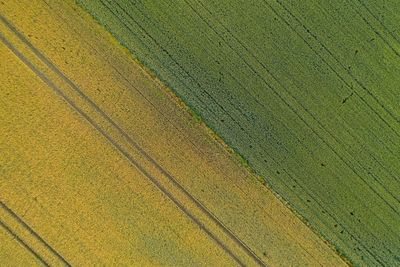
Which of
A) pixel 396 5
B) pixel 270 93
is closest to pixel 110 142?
→ pixel 270 93

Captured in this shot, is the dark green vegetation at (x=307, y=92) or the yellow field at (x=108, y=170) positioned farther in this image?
the dark green vegetation at (x=307, y=92)

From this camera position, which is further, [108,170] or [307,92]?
[307,92]

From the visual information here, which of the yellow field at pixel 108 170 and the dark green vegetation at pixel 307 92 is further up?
the dark green vegetation at pixel 307 92

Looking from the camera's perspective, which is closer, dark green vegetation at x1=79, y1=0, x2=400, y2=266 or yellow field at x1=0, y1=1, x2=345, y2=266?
yellow field at x1=0, y1=1, x2=345, y2=266

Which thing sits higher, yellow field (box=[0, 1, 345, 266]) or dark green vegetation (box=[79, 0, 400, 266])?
dark green vegetation (box=[79, 0, 400, 266])

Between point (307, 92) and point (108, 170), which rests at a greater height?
point (307, 92)

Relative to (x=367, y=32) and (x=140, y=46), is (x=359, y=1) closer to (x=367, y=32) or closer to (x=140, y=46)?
(x=367, y=32)
